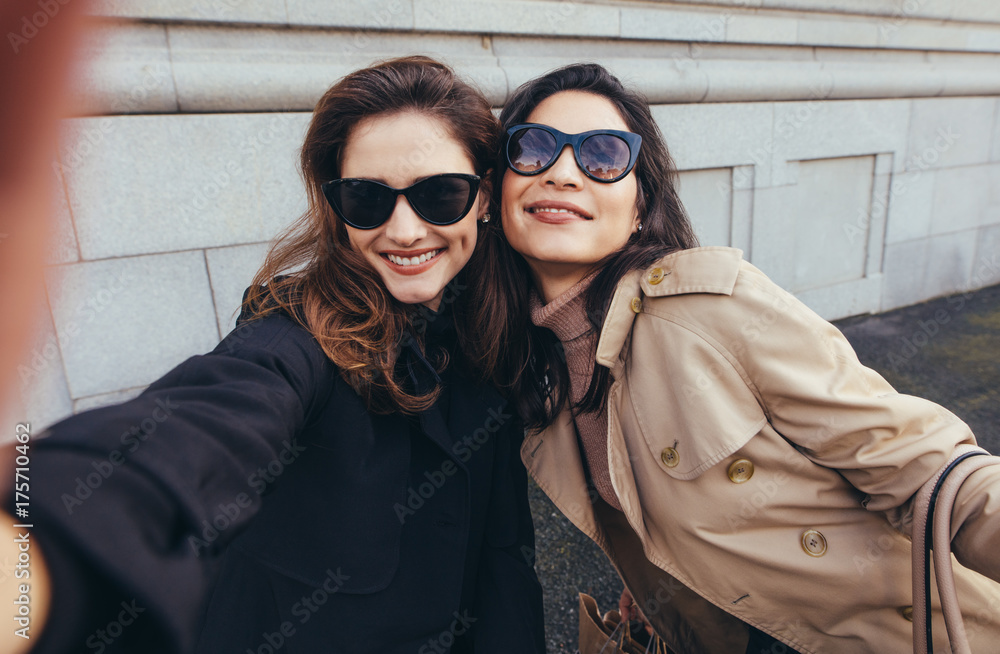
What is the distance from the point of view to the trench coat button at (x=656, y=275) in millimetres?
1644

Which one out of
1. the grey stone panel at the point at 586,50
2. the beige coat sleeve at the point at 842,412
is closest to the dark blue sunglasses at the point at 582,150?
the beige coat sleeve at the point at 842,412

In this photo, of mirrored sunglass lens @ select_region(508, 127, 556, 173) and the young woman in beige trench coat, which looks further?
mirrored sunglass lens @ select_region(508, 127, 556, 173)

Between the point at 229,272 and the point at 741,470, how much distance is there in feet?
10.8

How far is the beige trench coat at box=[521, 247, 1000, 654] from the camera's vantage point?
141 centimetres

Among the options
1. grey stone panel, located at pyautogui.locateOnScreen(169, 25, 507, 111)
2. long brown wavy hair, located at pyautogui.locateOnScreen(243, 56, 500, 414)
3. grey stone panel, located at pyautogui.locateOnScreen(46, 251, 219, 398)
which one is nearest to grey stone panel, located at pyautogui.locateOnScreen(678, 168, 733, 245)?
grey stone panel, located at pyautogui.locateOnScreen(169, 25, 507, 111)

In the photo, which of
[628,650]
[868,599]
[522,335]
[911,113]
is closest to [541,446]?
[522,335]

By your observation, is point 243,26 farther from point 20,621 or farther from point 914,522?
point 914,522

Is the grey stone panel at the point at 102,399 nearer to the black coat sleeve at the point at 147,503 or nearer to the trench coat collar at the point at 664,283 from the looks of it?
the black coat sleeve at the point at 147,503

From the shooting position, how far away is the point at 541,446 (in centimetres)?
204

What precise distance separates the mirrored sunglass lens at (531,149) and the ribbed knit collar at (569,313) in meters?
0.41

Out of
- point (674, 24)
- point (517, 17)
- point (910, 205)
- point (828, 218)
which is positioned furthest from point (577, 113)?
point (910, 205)

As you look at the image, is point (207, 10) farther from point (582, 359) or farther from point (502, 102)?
point (582, 359)

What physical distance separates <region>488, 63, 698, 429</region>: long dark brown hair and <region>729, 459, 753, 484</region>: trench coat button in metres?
0.44

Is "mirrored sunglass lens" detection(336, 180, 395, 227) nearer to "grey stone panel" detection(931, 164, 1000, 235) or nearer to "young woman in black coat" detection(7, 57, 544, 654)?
"young woman in black coat" detection(7, 57, 544, 654)
